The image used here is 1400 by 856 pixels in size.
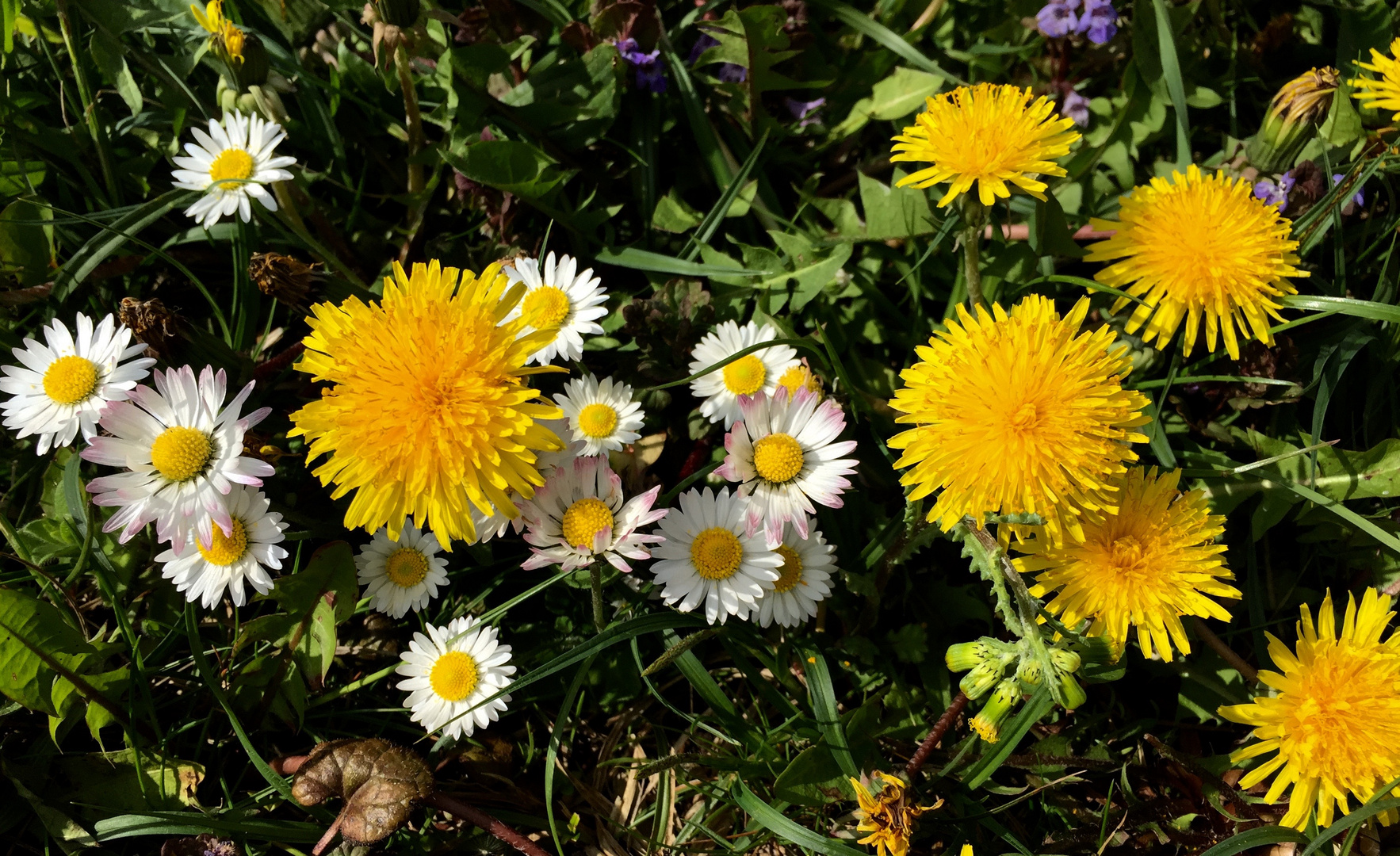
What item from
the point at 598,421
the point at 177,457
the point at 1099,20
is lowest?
the point at 177,457

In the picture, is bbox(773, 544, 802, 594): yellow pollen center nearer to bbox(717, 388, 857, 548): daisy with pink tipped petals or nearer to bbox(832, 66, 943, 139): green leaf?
bbox(717, 388, 857, 548): daisy with pink tipped petals

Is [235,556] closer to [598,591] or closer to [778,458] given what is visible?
[598,591]

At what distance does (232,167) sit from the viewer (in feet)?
7.11

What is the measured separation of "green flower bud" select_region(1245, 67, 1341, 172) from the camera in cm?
223

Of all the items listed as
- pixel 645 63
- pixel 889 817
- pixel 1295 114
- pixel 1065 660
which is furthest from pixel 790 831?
pixel 1295 114

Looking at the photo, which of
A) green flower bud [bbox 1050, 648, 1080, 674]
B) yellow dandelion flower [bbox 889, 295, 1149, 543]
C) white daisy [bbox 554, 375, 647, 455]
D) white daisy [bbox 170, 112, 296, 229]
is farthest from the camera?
white daisy [bbox 170, 112, 296, 229]

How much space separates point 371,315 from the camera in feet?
5.74

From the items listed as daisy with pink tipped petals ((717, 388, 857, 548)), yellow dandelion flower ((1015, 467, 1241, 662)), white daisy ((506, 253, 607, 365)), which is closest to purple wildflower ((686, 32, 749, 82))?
white daisy ((506, 253, 607, 365))

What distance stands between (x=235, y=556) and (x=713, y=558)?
1.12 meters

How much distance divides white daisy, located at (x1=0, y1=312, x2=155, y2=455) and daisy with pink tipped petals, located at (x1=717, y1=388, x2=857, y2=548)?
1.40m

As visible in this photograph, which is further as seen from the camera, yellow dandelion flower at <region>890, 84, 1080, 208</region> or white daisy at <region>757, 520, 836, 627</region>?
white daisy at <region>757, 520, 836, 627</region>

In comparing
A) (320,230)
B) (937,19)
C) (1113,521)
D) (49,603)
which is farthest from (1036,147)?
(49,603)

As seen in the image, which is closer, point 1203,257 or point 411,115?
point 1203,257

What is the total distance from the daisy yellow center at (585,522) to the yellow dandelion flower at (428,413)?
17 centimetres
